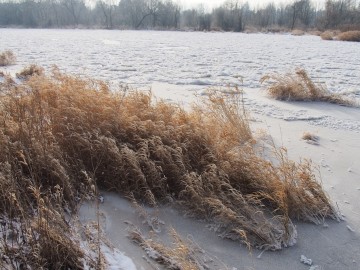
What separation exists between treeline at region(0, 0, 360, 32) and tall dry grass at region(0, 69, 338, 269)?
38.5 m

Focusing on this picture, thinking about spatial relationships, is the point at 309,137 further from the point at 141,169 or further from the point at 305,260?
the point at 141,169

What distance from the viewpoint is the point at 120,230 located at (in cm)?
245

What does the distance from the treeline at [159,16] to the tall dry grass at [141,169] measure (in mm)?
38491

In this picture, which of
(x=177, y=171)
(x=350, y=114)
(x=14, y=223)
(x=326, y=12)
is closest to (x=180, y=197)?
(x=177, y=171)

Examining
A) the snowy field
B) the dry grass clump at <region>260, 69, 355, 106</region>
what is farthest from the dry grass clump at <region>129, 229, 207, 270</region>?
the dry grass clump at <region>260, 69, 355, 106</region>

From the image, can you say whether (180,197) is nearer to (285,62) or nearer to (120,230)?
(120,230)

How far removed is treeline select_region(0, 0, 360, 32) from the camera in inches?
1629

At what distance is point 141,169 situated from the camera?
9.72 feet

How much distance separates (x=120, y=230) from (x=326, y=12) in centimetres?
4248

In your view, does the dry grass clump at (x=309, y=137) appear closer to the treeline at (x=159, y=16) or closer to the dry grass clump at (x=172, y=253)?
the dry grass clump at (x=172, y=253)

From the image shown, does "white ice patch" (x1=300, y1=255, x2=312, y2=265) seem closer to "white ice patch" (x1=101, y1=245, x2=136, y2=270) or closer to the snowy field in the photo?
the snowy field

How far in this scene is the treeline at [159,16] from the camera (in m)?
41.4

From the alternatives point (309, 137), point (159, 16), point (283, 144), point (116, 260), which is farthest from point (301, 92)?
point (159, 16)

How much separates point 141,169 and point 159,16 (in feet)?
174
